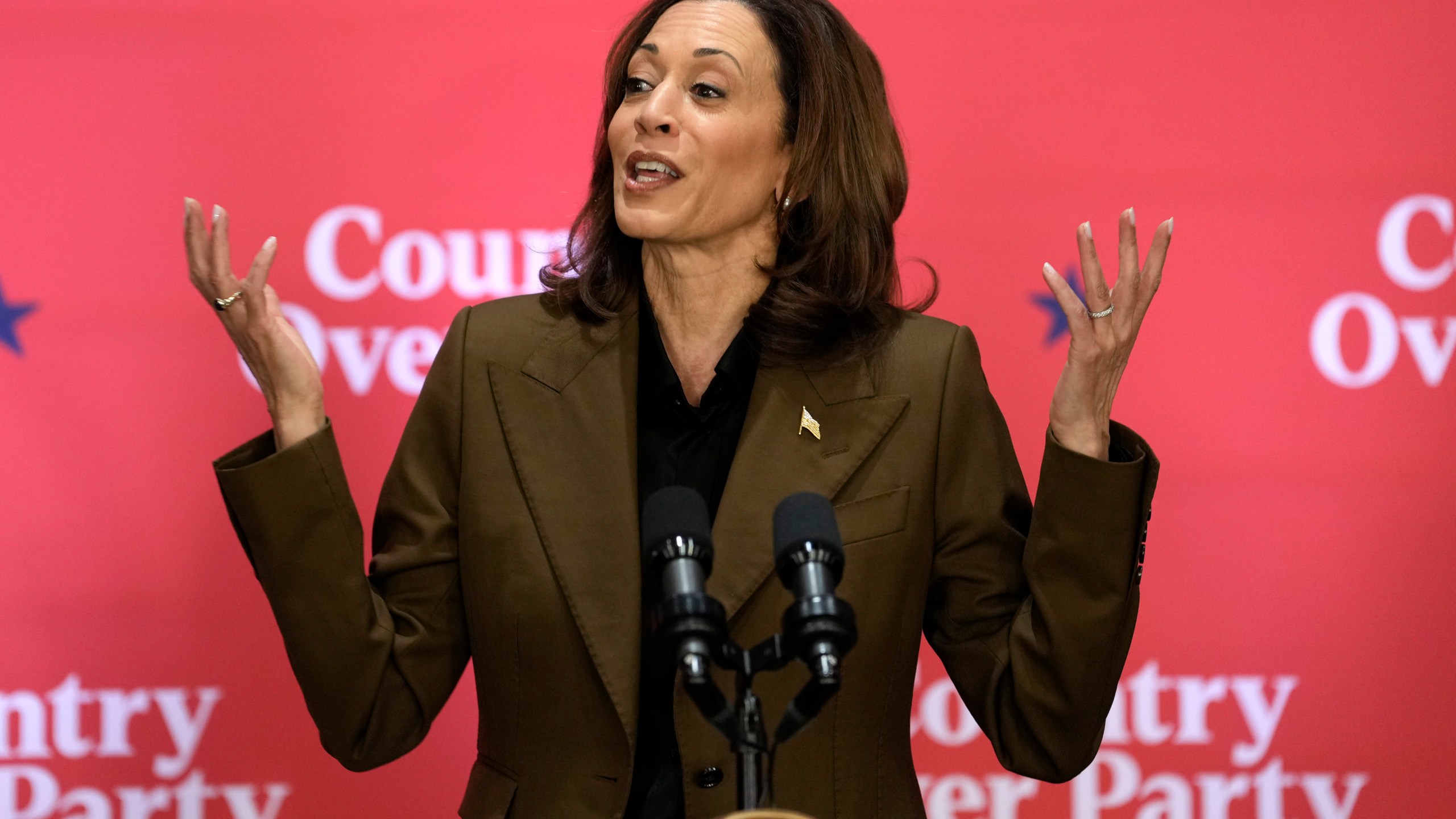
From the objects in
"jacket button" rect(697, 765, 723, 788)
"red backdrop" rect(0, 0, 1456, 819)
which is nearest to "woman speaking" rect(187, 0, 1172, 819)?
"jacket button" rect(697, 765, 723, 788)

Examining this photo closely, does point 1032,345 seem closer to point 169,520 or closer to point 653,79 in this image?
point 653,79

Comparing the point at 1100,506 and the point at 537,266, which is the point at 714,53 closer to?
the point at 1100,506

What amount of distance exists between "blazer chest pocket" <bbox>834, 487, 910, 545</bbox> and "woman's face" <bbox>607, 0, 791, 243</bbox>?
436mm

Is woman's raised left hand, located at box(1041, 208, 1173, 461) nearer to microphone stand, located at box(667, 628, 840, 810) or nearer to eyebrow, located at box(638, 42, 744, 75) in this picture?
eyebrow, located at box(638, 42, 744, 75)

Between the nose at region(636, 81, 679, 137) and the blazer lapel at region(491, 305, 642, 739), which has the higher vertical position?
the nose at region(636, 81, 679, 137)

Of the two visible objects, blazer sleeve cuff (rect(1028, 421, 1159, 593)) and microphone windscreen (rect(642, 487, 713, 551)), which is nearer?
microphone windscreen (rect(642, 487, 713, 551))

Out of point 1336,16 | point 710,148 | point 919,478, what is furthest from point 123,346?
point 1336,16

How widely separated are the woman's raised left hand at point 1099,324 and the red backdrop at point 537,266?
43.7 inches

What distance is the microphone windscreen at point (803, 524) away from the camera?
1.21 metres

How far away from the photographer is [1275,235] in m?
2.83

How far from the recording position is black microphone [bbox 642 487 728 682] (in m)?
1.14

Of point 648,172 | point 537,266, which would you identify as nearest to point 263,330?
point 648,172

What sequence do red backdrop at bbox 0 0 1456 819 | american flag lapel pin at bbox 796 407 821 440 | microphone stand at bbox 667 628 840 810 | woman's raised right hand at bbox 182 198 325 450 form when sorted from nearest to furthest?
microphone stand at bbox 667 628 840 810, woman's raised right hand at bbox 182 198 325 450, american flag lapel pin at bbox 796 407 821 440, red backdrop at bbox 0 0 1456 819

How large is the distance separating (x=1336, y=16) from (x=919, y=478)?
1588 millimetres
